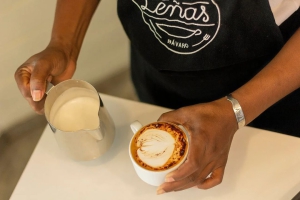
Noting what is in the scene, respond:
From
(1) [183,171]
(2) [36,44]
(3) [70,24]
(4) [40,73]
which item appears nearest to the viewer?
(1) [183,171]

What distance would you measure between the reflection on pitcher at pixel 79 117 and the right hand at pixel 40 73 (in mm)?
28

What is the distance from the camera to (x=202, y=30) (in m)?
0.60

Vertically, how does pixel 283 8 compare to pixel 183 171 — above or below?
above

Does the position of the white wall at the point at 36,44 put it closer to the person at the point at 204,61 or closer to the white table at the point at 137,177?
the person at the point at 204,61

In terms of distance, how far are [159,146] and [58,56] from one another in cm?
28

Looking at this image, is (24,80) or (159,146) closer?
(159,146)

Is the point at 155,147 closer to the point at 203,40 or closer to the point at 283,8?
the point at 203,40

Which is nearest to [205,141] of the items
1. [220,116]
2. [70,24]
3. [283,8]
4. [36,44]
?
[220,116]

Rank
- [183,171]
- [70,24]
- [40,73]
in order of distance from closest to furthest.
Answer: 1. [183,171]
2. [40,73]
3. [70,24]

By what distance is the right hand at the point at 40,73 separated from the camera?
59 cm

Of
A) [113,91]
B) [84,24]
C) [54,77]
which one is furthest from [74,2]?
[113,91]

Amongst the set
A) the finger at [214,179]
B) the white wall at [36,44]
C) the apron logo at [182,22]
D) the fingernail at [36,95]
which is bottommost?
the white wall at [36,44]

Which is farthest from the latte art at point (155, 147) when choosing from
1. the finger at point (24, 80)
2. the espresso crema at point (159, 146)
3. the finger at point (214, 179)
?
the finger at point (24, 80)

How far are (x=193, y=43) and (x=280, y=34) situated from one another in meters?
0.15
